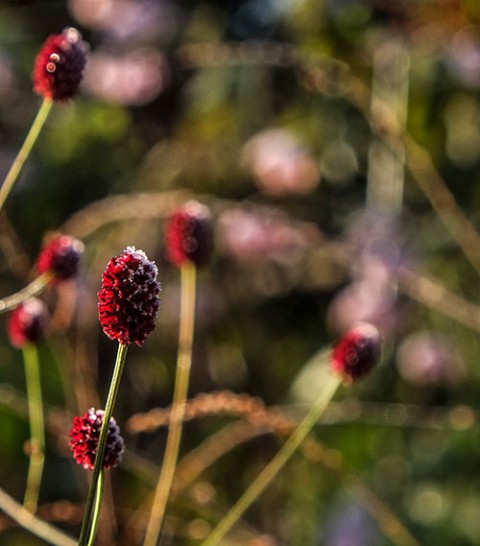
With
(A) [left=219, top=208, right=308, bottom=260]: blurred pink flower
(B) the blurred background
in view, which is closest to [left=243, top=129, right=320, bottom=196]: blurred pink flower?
(B) the blurred background

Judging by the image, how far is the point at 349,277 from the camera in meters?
2.13

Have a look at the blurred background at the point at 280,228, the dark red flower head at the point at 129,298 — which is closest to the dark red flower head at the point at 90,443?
the dark red flower head at the point at 129,298

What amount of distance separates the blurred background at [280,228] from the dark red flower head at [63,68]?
0.60 metres

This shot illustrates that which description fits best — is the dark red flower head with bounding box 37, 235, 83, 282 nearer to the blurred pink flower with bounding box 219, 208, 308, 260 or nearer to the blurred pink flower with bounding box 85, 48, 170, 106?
the blurred pink flower with bounding box 219, 208, 308, 260

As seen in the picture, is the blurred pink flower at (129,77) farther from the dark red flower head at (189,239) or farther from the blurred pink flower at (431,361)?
the dark red flower head at (189,239)

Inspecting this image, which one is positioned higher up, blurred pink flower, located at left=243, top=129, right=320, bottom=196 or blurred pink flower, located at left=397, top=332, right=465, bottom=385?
blurred pink flower, located at left=243, top=129, right=320, bottom=196

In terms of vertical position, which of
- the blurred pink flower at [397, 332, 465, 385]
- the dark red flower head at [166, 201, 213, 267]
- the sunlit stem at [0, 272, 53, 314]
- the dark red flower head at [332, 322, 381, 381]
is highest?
the blurred pink flower at [397, 332, 465, 385]

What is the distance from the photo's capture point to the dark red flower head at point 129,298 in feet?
1.95

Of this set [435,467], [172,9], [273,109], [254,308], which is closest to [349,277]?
[254,308]

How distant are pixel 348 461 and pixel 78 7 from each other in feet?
3.96

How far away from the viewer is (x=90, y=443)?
25.7 inches

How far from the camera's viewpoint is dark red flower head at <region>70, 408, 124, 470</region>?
0.65 meters

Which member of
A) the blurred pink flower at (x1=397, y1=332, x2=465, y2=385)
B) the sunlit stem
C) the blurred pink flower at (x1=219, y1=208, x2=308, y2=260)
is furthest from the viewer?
the blurred pink flower at (x1=219, y1=208, x2=308, y2=260)

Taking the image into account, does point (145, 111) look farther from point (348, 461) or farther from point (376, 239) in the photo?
point (348, 461)
